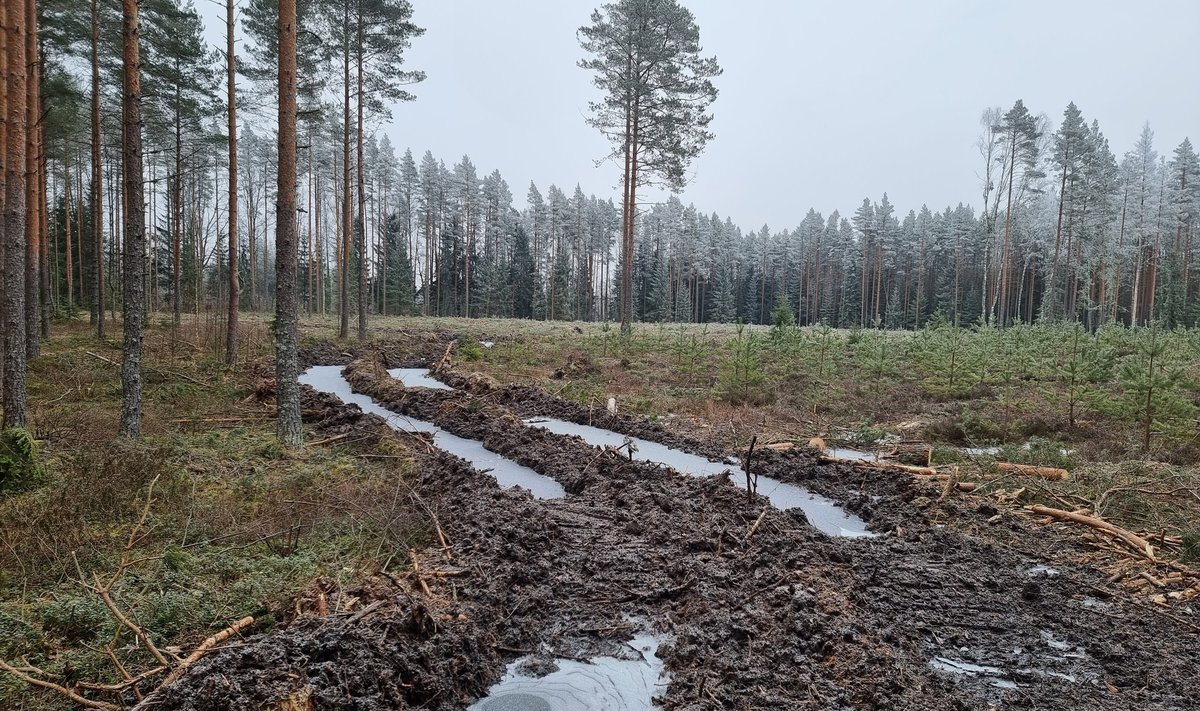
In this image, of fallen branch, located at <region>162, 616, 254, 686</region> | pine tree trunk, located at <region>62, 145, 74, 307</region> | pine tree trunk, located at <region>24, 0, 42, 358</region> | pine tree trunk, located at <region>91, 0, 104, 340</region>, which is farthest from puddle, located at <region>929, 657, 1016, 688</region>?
Result: pine tree trunk, located at <region>62, 145, 74, 307</region>

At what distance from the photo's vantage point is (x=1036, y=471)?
7848 millimetres

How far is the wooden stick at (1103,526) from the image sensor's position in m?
5.39

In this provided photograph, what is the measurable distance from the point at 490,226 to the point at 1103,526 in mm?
59253

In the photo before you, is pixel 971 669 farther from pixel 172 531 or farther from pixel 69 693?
A: pixel 172 531

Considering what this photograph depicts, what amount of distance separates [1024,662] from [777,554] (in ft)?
6.19

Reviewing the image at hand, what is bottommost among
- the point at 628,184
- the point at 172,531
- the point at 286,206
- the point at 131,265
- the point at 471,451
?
the point at 471,451

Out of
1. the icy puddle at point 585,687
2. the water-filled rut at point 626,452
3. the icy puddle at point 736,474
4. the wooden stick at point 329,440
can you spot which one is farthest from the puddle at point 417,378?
the icy puddle at point 585,687

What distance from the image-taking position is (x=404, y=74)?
20.6m

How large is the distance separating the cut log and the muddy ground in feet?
4.14

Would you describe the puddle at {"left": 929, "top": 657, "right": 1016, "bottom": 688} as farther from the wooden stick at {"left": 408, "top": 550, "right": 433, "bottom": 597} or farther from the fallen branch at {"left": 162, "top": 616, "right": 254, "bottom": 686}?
the fallen branch at {"left": 162, "top": 616, "right": 254, "bottom": 686}

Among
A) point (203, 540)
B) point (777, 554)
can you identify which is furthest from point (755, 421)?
point (203, 540)

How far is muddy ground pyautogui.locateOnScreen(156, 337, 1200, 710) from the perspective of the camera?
323 centimetres

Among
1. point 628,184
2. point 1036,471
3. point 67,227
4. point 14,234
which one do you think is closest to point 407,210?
point 67,227

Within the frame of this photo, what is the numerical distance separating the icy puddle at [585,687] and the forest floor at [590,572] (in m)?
0.11
